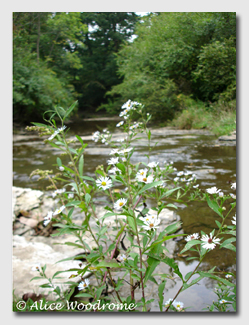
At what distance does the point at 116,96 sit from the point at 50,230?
2600 mm

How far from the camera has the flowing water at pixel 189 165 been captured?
138 centimetres

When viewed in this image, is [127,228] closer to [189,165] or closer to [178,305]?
[178,305]

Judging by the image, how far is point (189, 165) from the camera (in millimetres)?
2982

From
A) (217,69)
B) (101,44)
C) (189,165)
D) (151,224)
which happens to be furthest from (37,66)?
(151,224)

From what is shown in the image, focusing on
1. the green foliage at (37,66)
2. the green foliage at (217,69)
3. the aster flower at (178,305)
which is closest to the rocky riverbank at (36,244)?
the aster flower at (178,305)

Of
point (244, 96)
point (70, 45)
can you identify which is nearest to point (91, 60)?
point (70, 45)

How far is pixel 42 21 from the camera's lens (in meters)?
2.07

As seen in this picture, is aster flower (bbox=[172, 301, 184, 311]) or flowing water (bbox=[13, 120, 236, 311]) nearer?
aster flower (bbox=[172, 301, 184, 311])

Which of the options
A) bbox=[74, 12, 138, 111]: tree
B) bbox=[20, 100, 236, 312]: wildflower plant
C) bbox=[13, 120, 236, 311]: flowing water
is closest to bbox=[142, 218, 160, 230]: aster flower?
bbox=[20, 100, 236, 312]: wildflower plant

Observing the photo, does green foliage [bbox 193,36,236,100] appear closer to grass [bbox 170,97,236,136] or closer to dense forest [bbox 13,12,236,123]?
dense forest [bbox 13,12,236,123]

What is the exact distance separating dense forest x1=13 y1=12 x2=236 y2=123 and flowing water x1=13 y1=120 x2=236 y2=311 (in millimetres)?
639

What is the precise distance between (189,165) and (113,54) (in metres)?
1.48

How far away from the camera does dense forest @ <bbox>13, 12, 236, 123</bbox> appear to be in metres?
2.01

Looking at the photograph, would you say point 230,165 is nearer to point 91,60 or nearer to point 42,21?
point 91,60
